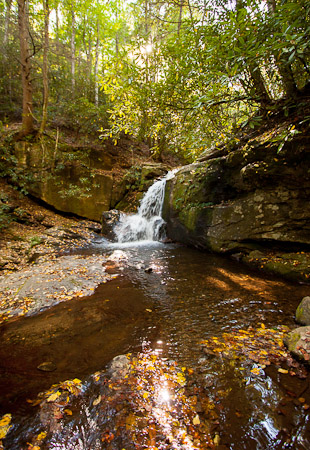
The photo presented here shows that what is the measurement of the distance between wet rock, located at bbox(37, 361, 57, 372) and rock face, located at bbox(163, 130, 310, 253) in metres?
4.76

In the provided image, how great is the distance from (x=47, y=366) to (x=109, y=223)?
7869 millimetres

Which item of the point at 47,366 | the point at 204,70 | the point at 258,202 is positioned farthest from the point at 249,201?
the point at 47,366

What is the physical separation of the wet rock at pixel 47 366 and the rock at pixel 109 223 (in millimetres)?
7299

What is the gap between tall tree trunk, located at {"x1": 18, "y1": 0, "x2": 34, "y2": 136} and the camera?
830 centimetres

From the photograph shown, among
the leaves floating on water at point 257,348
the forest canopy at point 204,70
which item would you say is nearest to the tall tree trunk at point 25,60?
the forest canopy at point 204,70

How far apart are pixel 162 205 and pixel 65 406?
8.43 m

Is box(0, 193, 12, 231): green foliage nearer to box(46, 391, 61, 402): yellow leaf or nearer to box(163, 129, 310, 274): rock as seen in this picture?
box(163, 129, 310, 274): rock

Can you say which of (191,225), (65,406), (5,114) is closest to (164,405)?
(65,406)

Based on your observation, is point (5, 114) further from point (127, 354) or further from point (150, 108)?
point (127, 354)

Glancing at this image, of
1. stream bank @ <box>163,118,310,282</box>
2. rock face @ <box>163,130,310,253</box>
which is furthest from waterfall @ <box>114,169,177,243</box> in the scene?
stream bank @ <box>163,118,310,282</box>

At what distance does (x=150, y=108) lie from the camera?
4320 mm

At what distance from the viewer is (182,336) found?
8.64ft

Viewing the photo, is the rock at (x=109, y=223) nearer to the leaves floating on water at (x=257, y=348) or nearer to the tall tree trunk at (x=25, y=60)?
the tall tree trunk at (x=25, y=60)

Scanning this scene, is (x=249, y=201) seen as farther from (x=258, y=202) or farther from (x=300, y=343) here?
(x=300, y=343)
